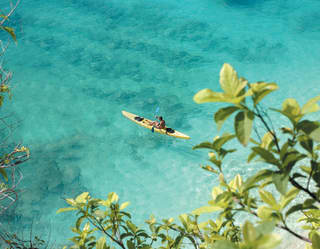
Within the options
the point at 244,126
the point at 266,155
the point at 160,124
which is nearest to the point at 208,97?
the point at 244,126

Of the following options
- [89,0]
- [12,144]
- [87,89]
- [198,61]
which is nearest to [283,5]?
[198,61]

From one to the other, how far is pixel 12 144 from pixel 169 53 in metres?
5.36

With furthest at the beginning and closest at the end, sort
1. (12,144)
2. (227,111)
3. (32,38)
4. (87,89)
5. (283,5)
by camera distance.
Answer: (283,5)
(32,38)
(87,89)
(12,144)
(227,111)

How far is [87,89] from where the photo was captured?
366 inches

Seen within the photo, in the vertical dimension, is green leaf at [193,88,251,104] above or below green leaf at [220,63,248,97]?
below

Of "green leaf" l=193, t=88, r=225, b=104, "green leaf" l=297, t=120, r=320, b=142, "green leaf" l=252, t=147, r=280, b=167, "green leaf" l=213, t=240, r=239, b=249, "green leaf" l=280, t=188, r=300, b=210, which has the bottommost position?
"green leaf" l=280, t=188, r=300, b=210

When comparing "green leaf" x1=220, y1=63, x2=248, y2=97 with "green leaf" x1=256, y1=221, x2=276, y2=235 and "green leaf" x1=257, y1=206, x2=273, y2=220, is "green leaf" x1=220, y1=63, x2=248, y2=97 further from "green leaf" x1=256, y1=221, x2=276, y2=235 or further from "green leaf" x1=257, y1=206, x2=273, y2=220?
"green leaf" x1=257, y1=206, x2=273, y2=220

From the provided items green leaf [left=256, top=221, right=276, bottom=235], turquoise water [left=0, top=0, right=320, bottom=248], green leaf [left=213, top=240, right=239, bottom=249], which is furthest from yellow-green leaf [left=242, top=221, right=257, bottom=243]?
turquoise water [left=0, top=0, right=320, bottom=248]

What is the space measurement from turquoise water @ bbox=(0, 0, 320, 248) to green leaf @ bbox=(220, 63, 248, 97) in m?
5.10

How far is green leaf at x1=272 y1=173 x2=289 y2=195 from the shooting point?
86cm

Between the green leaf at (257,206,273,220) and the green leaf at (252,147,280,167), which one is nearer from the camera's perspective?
the green leaf at (252,147,280,167)

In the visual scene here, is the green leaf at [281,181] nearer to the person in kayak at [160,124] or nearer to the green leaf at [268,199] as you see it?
the green leaf at [268,199]

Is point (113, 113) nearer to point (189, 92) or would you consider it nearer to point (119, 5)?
point (189, 92)

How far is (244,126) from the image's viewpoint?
871 mm
